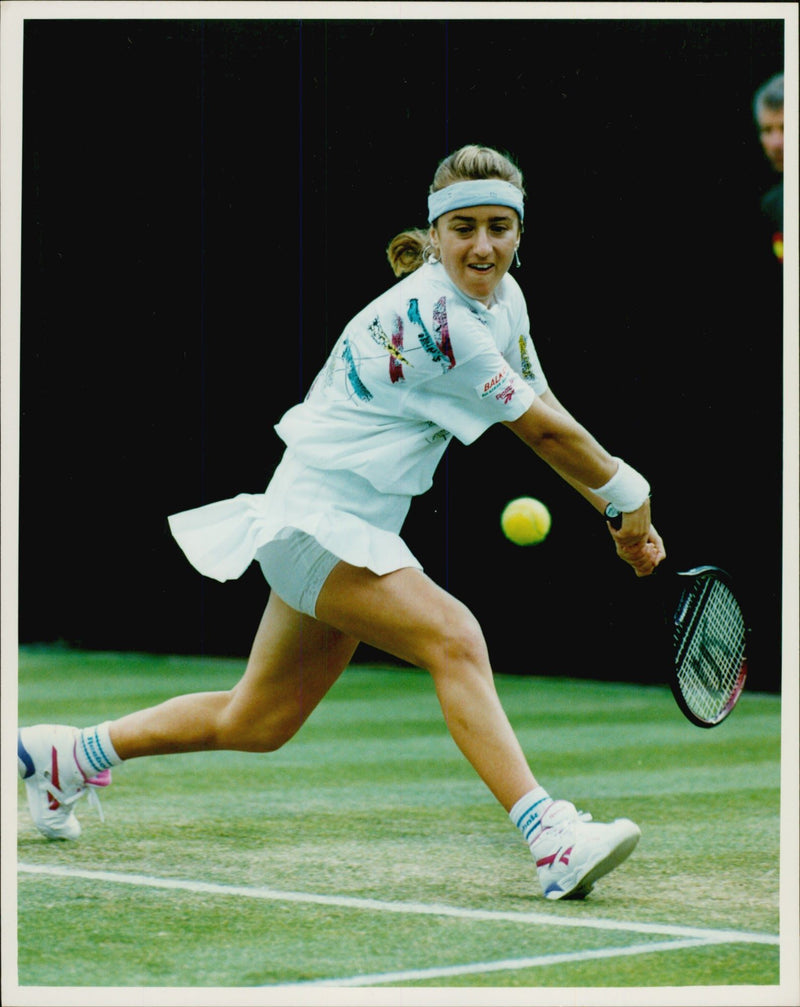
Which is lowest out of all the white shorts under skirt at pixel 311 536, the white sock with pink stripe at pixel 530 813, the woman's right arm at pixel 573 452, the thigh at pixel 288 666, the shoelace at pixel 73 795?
the shoelace at pixel 73 795

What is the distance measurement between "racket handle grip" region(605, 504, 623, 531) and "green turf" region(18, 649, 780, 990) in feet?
2.52

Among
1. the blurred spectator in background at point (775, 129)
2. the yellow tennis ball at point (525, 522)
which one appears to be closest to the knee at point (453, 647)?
the blurred spectator in background at point (775, 129)

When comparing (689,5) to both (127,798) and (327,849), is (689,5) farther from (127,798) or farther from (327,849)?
(127,798)

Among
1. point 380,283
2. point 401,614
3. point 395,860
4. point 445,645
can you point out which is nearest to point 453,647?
point 445,645

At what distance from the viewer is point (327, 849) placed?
12.5 ft

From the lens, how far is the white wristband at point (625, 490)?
332 centimetres

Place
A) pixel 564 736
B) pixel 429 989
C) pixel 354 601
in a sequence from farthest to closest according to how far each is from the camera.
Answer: pixel 564 736
pixel 354 601
pixel 429 989

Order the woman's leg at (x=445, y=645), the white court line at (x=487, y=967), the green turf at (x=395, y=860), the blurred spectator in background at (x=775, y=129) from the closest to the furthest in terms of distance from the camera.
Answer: the white court line at (x=487, y=967) → the green turf at (x=395, y=860) → the blurred spectator in background at (x=775, y=129) → the woman's leg at (x=445, y=645)

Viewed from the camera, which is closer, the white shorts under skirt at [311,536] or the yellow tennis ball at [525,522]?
the white shorts under skirt at [311,536]

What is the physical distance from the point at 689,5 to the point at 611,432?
15.4ft

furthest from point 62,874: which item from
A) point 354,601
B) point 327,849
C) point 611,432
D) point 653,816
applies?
point 611,432

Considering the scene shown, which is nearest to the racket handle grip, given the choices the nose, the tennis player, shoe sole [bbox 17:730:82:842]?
the tennis player

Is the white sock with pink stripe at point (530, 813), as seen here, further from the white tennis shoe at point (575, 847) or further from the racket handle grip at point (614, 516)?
the racket handle grip at point (614, 516)

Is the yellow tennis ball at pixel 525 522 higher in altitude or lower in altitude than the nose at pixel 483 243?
lower
